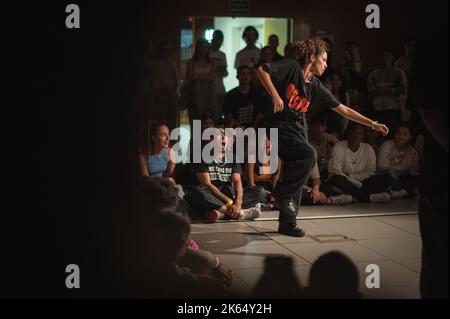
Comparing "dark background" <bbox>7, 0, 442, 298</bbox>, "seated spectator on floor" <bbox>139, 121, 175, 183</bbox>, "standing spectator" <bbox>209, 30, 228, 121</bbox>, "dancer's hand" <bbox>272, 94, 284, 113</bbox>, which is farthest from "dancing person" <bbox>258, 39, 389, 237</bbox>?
"standing spectator" <bbox>209, 30, 228, 121</bbox>

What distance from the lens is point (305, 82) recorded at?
532 centimetres

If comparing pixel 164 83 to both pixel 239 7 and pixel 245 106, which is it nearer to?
pixel 245 106

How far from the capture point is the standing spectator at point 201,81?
28.3 ft

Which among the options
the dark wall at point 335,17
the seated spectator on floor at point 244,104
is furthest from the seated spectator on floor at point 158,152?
the dark wall at point 335,17

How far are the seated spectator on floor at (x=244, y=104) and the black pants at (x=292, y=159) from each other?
2.59 m

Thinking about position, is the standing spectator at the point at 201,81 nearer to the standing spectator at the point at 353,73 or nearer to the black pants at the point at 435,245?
the standing spectator at the point at 353,73

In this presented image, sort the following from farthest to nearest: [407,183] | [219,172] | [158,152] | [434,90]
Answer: [407,183] → [219,172] → [158,152] → [434,90]

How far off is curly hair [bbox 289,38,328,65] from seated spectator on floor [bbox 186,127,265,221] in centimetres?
126

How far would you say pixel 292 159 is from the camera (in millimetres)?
5297

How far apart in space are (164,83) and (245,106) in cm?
121

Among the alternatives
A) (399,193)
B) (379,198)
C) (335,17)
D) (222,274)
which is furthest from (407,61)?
(222,274)

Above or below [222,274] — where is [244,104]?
above

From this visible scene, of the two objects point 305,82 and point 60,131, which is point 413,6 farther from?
point 60,131

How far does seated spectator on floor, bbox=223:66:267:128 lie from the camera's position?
26.1ft
